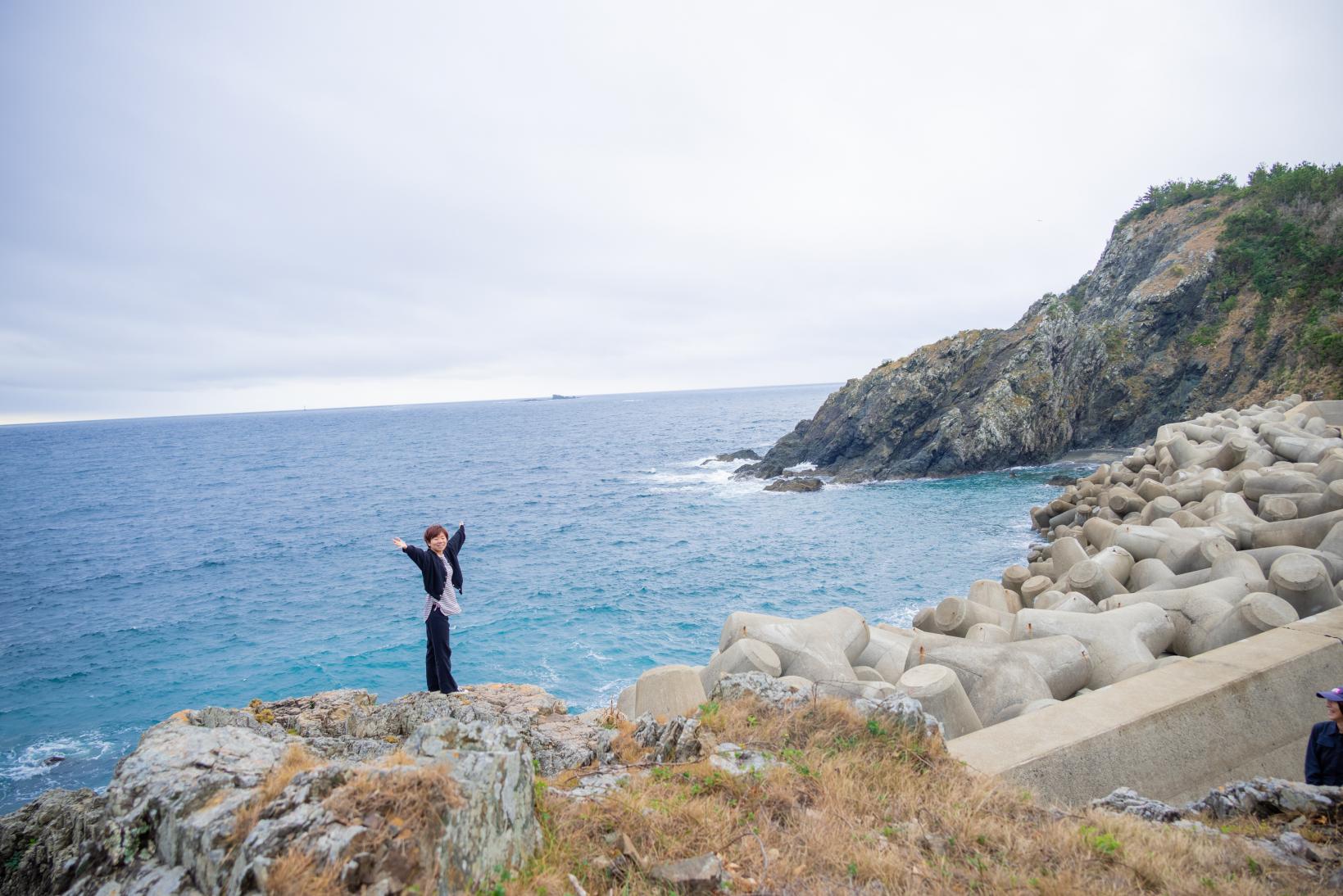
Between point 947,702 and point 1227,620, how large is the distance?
189 inches

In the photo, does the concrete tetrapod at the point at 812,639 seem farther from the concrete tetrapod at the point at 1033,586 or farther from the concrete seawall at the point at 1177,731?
the concrete tetrapod at the point at 1033,586

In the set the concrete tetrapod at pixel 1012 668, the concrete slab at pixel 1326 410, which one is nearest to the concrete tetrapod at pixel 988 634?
the concrete tetrapod at pixel 1012 668

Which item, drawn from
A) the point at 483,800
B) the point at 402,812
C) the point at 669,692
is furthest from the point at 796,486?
the point at 402,812

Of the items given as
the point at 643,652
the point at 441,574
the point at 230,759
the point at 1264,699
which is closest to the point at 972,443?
the point at 643,652

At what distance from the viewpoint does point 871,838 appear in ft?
14.3

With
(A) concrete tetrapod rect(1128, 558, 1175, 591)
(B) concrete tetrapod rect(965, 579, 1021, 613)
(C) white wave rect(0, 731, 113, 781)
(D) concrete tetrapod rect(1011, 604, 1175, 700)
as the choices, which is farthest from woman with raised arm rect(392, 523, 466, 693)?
(C) white wave rect(0, 731, 113, 781)

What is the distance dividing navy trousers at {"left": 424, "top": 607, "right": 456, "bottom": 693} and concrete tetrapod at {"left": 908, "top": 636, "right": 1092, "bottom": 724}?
6595 mm

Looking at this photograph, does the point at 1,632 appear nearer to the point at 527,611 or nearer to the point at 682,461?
the point at 527,611

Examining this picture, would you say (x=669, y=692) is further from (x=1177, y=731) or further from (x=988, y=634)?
(x=988, y=634)

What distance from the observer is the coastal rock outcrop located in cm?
332

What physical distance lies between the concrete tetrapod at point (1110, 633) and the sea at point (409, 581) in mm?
9695

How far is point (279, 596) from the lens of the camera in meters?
26.1

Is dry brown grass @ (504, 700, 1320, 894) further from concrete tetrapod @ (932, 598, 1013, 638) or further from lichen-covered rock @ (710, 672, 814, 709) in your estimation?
concrete tetrapod @ (932, 598, 1013, 638)

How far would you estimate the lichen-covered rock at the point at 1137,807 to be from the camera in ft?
15.8
